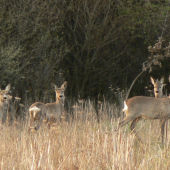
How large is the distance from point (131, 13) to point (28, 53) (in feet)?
13.7

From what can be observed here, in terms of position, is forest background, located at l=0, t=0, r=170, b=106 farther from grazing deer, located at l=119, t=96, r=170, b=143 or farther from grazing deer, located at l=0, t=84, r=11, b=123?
grazing deer, located at l=119, t=96, r=170, b=143

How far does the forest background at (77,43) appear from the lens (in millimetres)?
10289

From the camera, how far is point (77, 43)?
12258mm

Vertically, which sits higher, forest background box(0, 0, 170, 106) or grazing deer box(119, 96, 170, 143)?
forest background box(0, 0, 170, 106)

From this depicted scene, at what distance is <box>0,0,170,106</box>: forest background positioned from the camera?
33.8 ft

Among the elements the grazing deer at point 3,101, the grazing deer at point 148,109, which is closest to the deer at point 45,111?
the grazing deer at point 3,101

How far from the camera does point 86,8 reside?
12.2 metres

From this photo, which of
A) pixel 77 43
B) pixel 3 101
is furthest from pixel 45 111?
pixel 77 43

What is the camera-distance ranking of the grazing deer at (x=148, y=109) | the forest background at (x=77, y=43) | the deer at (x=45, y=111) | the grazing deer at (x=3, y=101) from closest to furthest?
the grazing deer at (x=148, y=109)
the deer at (x=45, y=111)
the grazing deer at (x=3, y=101)
the forest background at (x=77, y=43)

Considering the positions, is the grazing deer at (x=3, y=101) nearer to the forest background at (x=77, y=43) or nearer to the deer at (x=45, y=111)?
the deer at (x=45, y=111)

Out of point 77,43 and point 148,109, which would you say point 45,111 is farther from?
point 77,43

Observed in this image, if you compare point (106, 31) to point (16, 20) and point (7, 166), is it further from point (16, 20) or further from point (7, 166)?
point (7, 166)

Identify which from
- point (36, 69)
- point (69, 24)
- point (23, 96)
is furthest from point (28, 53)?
point (69, 24)

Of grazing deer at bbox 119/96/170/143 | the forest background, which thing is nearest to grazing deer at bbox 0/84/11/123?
the forest background
